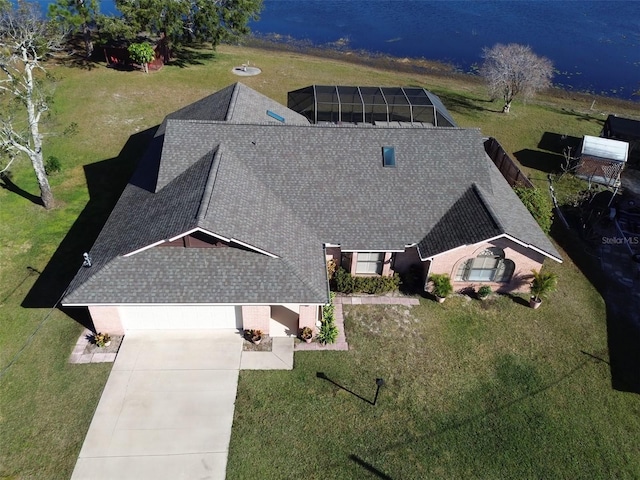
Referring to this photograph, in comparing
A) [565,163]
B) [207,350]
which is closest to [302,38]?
[565,163]

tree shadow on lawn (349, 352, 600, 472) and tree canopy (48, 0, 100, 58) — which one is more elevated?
tree canopy (48, 0, 100, 58)

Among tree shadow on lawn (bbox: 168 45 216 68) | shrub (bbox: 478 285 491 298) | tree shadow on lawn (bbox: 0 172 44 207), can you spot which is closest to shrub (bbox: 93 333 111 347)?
tree shadow on lawn (bbox: 0 172 44 207)

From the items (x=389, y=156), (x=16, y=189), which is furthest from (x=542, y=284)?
(x=16, y=189)

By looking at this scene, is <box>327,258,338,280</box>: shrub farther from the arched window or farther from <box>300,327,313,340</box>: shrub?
the arched window

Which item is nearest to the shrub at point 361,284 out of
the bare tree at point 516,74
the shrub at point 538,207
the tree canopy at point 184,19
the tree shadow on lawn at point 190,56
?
the shrub at point 538,207

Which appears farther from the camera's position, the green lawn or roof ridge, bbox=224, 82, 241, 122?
roof ridge, bbox=224, 82, 241, 122

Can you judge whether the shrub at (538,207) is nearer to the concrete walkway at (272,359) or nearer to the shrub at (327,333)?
the shrub at (327,333)

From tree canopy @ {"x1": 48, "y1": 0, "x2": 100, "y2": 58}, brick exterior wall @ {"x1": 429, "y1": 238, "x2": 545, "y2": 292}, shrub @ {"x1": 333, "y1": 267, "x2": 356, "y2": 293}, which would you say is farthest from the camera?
tree canopy @ {"x1": 48, "y1": 0, "x2": 100, "y2": 58}
